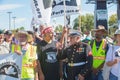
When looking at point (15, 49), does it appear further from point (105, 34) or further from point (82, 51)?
point (105, 34)

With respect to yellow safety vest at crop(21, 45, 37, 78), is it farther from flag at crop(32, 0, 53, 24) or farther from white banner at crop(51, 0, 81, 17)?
flag at crop(32, 0, 53, 24)

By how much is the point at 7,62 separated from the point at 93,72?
1.81m

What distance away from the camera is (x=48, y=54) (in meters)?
9.56

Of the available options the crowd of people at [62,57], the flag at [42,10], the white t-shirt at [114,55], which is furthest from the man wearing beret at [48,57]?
the flag at [42,10]

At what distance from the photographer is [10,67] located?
9.49 metres

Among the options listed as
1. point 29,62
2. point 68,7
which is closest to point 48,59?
point 29,62

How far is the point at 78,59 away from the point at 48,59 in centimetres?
63

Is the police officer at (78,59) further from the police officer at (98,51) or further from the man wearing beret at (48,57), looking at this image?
the police officer at (98,51)

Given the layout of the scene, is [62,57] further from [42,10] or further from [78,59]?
[42,10]

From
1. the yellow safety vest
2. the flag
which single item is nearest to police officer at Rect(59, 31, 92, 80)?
the yellow safety vest

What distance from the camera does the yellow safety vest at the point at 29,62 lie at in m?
9.29

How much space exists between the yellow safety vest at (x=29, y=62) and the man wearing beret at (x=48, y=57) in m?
0.29

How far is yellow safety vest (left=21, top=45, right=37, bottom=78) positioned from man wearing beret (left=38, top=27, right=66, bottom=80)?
29cm

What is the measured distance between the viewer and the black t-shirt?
9.55 metres
